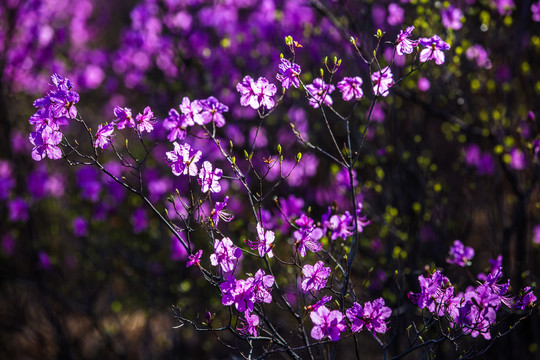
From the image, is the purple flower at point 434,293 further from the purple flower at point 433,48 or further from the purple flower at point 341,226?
the purple flower at point 433,48

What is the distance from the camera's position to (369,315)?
1.84 meters

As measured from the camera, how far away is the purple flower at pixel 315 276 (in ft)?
6.18

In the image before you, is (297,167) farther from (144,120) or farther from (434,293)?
(434,293)

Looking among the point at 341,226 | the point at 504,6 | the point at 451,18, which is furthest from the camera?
the point at 504,6

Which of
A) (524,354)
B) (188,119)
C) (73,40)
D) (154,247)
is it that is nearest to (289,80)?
(188,119)

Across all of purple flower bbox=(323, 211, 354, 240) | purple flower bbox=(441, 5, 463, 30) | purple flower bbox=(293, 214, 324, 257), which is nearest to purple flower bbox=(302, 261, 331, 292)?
purple flower bbox=(293, 214, 324, 257)

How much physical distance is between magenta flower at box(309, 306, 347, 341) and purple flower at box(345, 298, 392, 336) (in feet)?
0.17

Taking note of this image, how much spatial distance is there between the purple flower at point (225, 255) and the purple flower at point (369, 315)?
50 centimetres

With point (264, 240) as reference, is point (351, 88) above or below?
above

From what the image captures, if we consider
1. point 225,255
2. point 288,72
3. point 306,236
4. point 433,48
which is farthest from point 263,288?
point 433,48

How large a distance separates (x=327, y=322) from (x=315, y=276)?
0.62ft

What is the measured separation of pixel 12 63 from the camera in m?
4.88

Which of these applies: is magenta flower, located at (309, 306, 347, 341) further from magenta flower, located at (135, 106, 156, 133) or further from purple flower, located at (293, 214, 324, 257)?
magenta flower, located at (135, 106, 156, 133)

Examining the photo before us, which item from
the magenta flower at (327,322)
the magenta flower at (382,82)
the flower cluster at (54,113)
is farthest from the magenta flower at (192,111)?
the magenta flower at (327,322)
